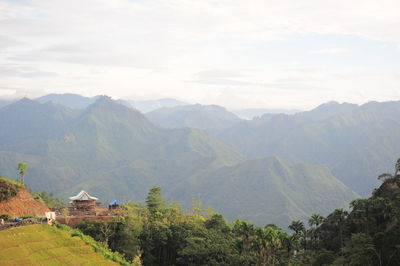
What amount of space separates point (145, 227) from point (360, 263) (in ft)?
124

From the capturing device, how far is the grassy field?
48.3 m

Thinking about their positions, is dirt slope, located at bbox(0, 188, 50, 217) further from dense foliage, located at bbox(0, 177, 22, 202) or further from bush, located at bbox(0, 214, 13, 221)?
bush, located at bbox(0, 214, 13, 221)

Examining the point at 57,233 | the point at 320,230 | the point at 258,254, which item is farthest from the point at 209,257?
the point at 320,230

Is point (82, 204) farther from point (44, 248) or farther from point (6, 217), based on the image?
point (44, 248)

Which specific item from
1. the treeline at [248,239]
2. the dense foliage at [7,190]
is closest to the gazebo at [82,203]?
the treeline at [248,239]

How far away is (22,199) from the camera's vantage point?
7450 centimetres

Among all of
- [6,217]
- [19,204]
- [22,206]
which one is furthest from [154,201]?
[6,217]

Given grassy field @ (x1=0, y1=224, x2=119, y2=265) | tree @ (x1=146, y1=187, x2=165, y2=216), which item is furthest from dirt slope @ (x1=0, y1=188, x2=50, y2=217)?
tree @ (x1=146, y1=187, x2=165, y2=216)

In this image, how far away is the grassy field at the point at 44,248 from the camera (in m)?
48.3

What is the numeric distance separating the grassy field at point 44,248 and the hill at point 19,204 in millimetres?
14077

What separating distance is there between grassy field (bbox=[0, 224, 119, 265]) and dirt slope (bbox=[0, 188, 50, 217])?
45.7 feet

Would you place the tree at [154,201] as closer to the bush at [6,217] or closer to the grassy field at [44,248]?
the bush at [6,217]

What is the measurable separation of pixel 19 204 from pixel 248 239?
131ft

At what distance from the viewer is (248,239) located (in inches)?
2933
